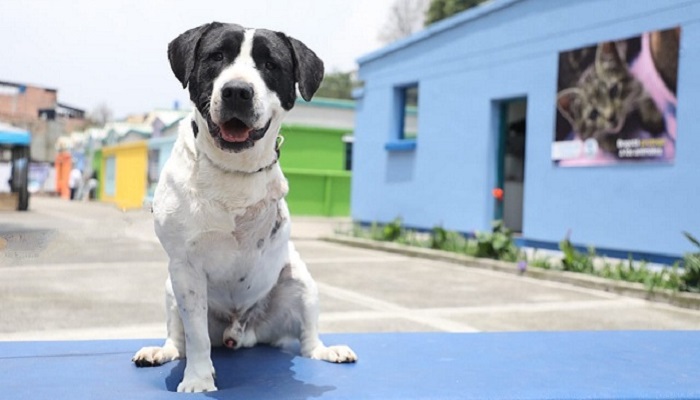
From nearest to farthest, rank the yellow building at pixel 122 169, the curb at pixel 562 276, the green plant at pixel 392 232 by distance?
the curb at pixel 562 276
the green plant at pixel 392 232
the yellow building at pixel 122 169

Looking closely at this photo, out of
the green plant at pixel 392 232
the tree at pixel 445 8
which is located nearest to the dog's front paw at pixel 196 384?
the green plant at pixel 392 232

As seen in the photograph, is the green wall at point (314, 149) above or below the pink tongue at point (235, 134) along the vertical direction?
above

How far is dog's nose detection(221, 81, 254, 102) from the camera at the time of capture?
6.18 feet

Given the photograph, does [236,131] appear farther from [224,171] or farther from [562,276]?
[562,276]

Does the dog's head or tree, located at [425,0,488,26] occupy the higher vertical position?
tree, located at [425,0,488,26]

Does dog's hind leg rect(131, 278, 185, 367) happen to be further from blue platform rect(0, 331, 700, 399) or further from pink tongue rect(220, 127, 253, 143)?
pink tongue rect(220, 127, 253, 143)

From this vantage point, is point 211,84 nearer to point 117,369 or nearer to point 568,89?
point 117,369

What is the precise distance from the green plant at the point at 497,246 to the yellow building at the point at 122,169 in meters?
10.2

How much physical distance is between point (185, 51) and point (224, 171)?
374 millimetres

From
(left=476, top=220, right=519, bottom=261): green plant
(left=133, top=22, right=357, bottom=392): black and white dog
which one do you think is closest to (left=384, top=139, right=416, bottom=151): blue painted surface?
(left=476, top=220, right=519, bottom=261): green plant

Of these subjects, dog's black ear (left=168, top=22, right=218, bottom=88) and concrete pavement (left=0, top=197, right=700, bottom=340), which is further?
concrete pavement (left=0, top=197, right=700, bottom=340)

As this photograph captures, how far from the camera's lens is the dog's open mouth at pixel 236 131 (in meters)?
1.97

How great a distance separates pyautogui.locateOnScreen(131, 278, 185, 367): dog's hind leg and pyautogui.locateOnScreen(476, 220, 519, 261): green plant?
727 cm

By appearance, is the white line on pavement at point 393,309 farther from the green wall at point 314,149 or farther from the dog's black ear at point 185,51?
the green wall at point 314,149
